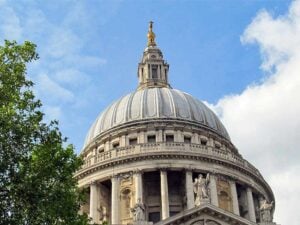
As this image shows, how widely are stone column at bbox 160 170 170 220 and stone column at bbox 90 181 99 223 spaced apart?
6.29 m

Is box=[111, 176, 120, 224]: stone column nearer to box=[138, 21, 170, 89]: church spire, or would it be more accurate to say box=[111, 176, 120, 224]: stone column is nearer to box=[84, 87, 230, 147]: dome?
box=[84, 87, 230, 147]: dome

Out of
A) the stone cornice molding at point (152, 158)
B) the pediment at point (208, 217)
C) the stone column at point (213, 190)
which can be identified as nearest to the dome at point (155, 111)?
the stone cornice molding at point (152, 158)

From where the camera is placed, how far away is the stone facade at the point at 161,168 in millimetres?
55906

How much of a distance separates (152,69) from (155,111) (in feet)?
32.3

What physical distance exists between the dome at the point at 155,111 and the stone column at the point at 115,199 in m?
8.44

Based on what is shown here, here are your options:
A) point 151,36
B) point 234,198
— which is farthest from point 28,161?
point 151,36

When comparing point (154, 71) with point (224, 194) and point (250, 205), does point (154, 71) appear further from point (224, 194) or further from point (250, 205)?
point (250, 205)

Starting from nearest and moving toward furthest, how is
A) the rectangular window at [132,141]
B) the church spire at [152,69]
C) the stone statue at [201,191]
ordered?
the stone statue at [201,191], the rectangular window at [132,141], the church spire at [152,69]

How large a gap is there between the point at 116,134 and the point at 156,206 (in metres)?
9.59

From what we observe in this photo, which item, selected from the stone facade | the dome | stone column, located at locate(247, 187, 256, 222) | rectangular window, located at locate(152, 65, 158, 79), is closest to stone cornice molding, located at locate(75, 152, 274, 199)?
the stone facade

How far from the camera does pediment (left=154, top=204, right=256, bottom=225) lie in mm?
41156

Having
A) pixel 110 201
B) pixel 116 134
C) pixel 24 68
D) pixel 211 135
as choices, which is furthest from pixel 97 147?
pixel 24 68

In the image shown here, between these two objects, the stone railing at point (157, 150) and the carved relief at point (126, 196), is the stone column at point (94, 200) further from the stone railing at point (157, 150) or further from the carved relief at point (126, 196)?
the carved relief at point (126, 196)

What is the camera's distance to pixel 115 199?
55688 millimetres
